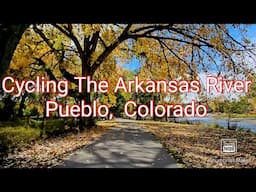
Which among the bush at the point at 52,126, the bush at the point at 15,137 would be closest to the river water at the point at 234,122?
the bush at the point at 52,126

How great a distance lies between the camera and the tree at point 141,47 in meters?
5.41

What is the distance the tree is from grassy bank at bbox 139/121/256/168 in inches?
32.0

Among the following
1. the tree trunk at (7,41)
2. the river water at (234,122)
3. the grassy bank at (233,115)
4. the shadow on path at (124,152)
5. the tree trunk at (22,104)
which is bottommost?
the shadow on path at (124,152)

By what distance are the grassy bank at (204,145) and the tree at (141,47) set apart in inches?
32.0

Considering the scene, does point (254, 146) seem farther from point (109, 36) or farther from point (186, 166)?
point (109, 36)

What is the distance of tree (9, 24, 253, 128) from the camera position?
5410 millimetres

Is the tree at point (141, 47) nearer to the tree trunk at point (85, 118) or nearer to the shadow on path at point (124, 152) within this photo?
the tree trunk at point (85, 118)

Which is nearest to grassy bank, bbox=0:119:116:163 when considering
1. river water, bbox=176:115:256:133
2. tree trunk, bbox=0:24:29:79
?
tree trunk, bbox=0:24:29:79

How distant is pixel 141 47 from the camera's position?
24.6 ft

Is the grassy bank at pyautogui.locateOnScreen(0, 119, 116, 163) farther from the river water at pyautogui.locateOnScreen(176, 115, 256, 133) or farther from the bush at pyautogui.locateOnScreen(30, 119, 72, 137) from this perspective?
the river water at pyautogui.locateOnScreen(176, 115, 256, 133)

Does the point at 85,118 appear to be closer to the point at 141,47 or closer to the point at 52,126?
the point at 52,126
